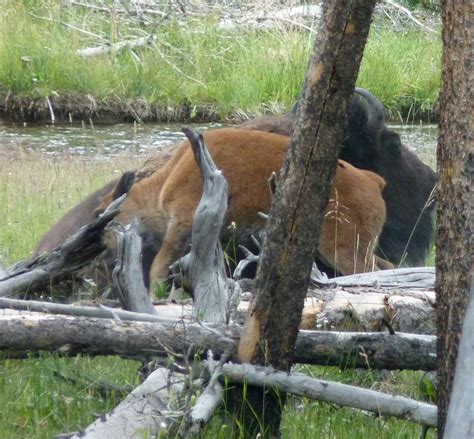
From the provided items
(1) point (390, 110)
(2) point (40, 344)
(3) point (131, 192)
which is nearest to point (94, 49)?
(1) point (390, 110)

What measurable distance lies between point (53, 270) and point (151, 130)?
1126 cm

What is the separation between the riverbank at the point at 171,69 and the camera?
1659 cm

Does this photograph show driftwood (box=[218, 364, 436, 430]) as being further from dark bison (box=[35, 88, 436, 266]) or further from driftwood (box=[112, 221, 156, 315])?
dark bison (box=[35, 88, 436, 266])


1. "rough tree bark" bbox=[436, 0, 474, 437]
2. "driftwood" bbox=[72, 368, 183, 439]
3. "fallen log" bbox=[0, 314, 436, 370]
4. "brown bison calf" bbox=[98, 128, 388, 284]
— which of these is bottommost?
"brown bison calf" bbox=[98, 128, 388, 284]

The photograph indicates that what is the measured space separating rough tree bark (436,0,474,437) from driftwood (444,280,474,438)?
194 millimetres

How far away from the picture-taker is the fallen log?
143 inches

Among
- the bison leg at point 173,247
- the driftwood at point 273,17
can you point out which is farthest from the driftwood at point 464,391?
the driftwood at point 273,17

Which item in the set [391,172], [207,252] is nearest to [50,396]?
[207,252]

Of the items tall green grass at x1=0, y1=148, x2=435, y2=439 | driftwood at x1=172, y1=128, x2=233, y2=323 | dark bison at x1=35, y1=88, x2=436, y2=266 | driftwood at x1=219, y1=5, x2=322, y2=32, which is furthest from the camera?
driftwood at x1=219, y1=5, x2=322, y2=32

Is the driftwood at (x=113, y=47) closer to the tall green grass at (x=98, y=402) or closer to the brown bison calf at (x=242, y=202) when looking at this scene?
the brown bison calf at (x=242, y=202)

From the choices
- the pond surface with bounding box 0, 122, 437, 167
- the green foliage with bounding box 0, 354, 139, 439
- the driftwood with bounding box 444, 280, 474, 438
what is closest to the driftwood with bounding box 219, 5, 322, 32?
the pond surface with bounding box 0, 122, 437, 167

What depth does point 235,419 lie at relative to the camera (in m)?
3.58

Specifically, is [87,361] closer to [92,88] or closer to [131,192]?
[131,192]

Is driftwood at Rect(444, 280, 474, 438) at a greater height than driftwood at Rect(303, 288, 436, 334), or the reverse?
driftwood at Rect(444, 280, 474, 438)
